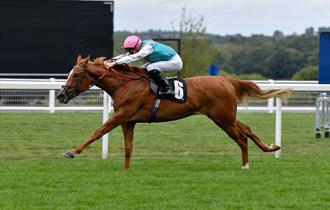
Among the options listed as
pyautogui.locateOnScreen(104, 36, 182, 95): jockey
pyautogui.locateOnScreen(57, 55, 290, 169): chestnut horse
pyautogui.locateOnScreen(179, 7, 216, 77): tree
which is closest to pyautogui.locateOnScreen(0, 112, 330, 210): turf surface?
pyautogui.locateOnScreen(57, 55, 290, 169): chestnut horse

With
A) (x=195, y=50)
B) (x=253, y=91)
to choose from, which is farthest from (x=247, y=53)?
(x=253, y=91)

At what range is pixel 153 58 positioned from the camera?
10.5 m

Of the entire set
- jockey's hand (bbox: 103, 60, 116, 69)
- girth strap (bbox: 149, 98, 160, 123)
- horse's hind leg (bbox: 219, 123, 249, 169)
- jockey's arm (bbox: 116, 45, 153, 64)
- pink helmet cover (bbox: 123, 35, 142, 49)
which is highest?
pink helmet cover (bbox: 123, 35, 142, 49)

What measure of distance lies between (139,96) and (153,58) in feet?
1.80

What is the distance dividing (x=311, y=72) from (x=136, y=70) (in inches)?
1519

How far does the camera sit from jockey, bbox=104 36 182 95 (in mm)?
10234

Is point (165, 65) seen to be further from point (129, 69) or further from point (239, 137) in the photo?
point (239, 137)

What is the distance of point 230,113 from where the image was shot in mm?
10594

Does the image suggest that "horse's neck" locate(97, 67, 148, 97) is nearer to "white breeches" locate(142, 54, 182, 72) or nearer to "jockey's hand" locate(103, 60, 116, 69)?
"jockey's hand" locate(103, 60, 116, 69)

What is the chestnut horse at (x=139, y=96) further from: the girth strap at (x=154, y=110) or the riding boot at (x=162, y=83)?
the riding boot at (x=162, y=83)

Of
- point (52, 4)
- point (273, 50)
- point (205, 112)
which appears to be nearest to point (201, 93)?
point (205, 112)

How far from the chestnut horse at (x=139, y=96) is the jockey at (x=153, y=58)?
0.48 ft

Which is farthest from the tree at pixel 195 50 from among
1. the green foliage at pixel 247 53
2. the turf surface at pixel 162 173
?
the turf surface at pixel 162 173

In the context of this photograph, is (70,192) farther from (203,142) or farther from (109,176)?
(203,142)
